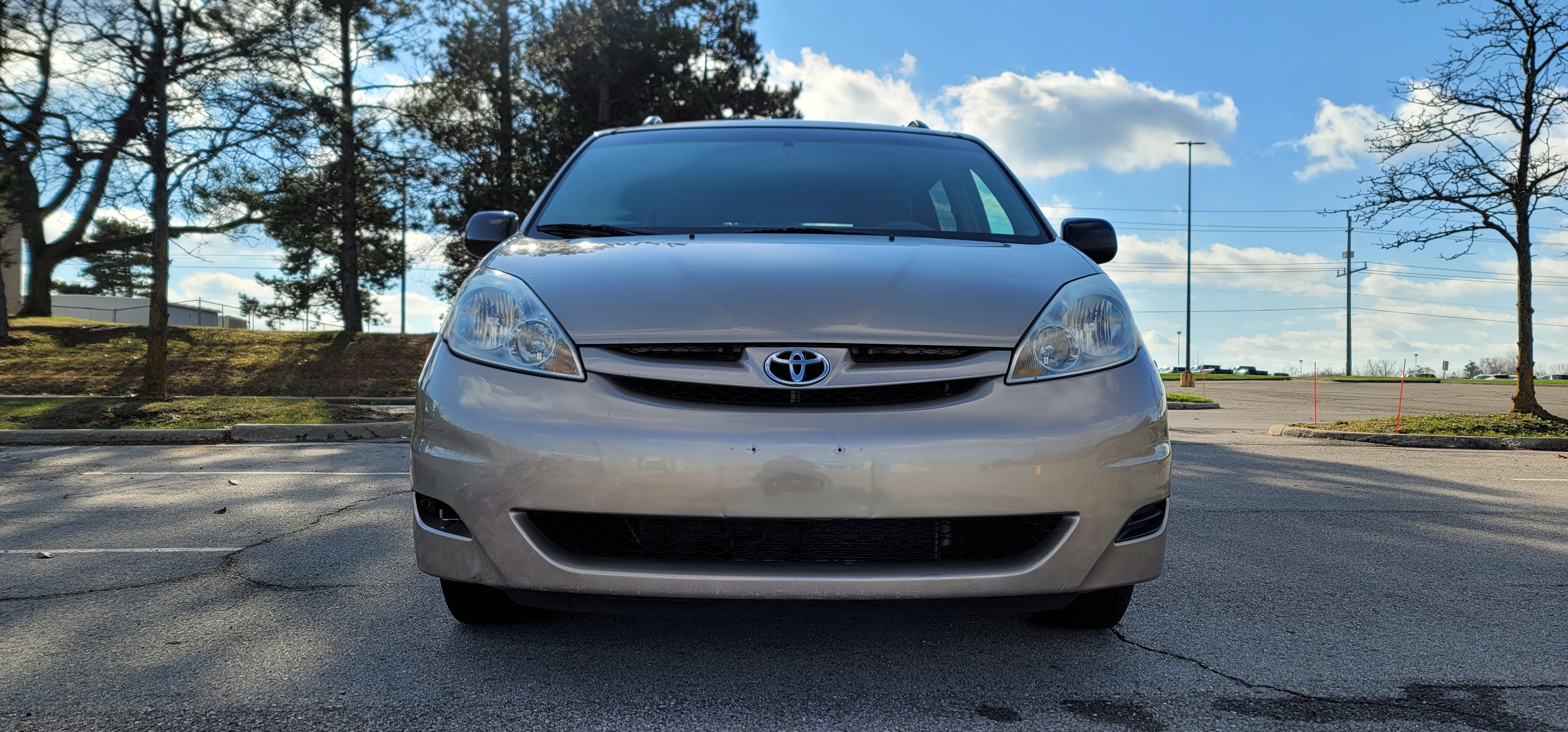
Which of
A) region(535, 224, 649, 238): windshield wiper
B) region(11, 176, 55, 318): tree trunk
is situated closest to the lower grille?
region(535, 224, 649, 238): windshield wiper

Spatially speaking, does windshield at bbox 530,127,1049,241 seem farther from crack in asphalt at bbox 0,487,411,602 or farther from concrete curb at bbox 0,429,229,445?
concrete curb at bbox 0,429,229,445

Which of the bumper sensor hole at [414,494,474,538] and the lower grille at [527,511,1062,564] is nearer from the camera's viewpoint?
the lower grille at [527,511,1062,564]

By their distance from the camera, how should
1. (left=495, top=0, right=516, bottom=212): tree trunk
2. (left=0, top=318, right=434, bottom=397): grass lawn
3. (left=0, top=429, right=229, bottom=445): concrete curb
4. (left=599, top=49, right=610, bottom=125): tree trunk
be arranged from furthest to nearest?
(left=599, top=49, right=610, bottom=125): tree trunk → (left=495, top=0, right=516, bottom=212): tree trunk → (left=0, top=318, right=434, bottom=397): grass lawn → (left=0, top=429, right=229, bottom=445): concrete curb

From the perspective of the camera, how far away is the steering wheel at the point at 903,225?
3.51m

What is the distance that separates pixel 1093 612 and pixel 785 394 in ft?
3.97

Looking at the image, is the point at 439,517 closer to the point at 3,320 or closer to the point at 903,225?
the point at 903,225

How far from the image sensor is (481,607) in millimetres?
2883

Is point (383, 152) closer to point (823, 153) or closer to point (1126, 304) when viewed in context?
point (823, 153)

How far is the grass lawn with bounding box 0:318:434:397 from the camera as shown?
19297 millimetres

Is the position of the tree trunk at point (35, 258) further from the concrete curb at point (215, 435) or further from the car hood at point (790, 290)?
the car hood at point (790, 290)

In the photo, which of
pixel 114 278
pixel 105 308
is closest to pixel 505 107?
pixel 105 308

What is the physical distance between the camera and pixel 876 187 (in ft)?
12.1

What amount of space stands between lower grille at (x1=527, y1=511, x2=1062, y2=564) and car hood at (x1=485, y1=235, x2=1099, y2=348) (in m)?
0.42

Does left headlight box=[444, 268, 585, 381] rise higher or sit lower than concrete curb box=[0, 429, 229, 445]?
higher
